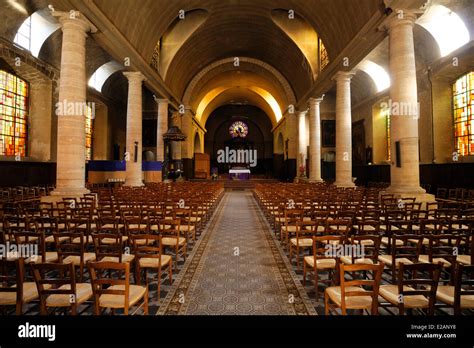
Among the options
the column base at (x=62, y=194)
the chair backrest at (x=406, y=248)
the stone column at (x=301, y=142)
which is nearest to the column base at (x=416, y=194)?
the chair backrest at (x=406, y=248)

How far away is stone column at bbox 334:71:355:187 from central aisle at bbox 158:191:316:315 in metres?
9.83

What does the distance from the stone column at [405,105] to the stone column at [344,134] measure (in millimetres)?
5598

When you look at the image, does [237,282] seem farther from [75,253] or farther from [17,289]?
[17,289]

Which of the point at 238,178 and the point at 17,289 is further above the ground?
the point at 238,178

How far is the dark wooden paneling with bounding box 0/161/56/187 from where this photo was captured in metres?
14.2

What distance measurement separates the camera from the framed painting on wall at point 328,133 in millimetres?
27984

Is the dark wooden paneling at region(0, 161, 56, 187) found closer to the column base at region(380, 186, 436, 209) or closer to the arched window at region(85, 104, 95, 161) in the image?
the arched window at region(85, 104, 95, 161)

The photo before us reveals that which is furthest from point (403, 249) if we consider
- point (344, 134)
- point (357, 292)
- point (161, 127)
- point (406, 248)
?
point (161, 127)

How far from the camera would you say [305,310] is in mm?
3611

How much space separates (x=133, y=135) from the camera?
1638cm

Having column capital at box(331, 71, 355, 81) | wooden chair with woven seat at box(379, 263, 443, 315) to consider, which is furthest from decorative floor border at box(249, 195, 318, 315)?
column capital at box(331, 71, 355, 81)

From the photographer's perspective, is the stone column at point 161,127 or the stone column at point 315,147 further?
the stone column at point 161,127

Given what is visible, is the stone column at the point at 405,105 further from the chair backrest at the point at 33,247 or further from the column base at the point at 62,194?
the column base at the point at 62,194

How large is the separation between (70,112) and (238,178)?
79.5 feet
